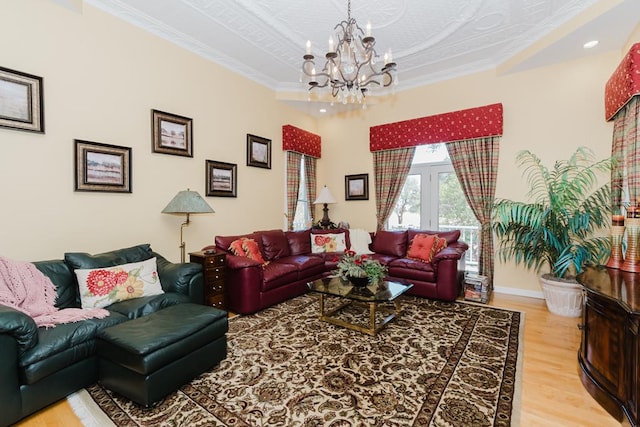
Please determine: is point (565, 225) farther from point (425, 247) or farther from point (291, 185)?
point (291, 185)

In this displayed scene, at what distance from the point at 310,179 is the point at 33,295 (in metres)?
4.59

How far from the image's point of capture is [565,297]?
3430 mm

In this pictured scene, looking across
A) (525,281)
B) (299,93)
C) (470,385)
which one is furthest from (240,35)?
(525,281)

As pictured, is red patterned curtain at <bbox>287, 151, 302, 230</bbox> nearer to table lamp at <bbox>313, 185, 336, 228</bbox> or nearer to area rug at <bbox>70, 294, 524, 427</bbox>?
table lamp at <bbox>313, 185, 336, 228</bbox>

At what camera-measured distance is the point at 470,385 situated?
2.14 meters

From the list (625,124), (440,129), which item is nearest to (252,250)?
(440,129)

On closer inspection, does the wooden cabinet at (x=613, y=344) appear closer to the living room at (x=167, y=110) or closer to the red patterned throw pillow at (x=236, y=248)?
the living room at (x=167, y=110)

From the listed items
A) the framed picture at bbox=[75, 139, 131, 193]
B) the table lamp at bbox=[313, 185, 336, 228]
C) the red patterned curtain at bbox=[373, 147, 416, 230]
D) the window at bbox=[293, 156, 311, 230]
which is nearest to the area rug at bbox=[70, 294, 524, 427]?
the framed picture at bbox=[75, 139, 131, 193]

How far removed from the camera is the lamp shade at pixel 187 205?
335 cm

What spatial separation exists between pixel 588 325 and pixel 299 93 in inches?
196

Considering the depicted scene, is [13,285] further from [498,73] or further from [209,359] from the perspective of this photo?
[498,73]

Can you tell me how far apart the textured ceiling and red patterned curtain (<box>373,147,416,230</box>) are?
1.52 meters

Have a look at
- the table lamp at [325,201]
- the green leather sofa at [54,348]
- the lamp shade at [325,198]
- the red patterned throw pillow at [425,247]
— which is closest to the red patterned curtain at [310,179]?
the table lamp at [325,201]

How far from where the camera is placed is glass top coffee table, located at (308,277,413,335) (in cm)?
295
